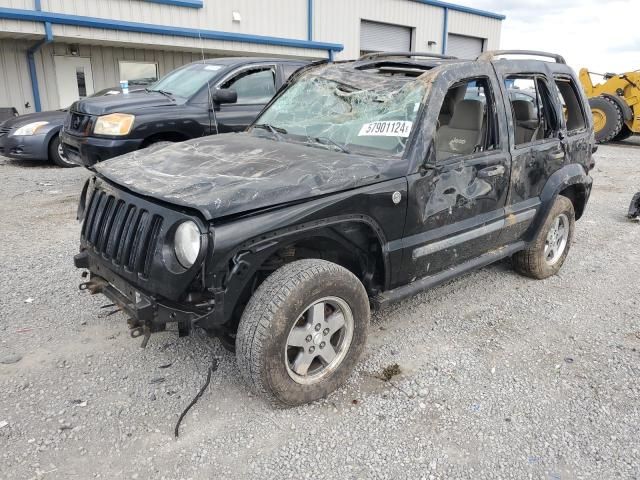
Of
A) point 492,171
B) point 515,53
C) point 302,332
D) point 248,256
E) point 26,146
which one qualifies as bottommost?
point 302,332

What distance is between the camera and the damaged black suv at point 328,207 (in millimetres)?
2586

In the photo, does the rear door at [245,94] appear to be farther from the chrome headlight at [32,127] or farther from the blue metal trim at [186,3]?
the blue metal trim at [186,3]

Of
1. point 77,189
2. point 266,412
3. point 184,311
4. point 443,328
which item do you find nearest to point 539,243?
point 443,328

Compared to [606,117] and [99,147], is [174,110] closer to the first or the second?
[99,147]

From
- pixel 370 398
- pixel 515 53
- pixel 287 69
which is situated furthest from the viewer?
pixel 287 69

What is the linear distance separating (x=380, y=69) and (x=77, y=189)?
5477mm

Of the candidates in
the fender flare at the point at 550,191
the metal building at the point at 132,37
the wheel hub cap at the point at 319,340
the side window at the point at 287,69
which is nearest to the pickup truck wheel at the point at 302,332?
the wheel hub cap at the point at 319,340

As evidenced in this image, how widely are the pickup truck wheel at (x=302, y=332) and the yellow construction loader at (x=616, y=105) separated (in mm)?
13721

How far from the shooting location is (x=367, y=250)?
3.15m

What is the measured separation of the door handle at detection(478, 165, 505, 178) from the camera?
363 cm

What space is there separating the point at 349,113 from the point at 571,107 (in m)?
2.62

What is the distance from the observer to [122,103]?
6703 millimetres

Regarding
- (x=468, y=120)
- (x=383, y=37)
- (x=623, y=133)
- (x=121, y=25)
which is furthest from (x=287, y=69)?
(x=383, y=37)

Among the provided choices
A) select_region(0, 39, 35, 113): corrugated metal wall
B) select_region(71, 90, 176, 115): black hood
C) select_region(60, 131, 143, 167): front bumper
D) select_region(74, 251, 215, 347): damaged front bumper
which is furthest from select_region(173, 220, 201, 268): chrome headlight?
select_region(0, 39, 35, 113): corrugated metal wall
